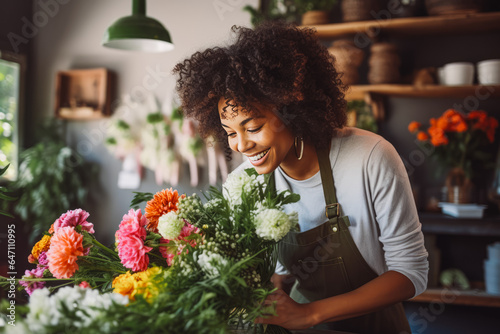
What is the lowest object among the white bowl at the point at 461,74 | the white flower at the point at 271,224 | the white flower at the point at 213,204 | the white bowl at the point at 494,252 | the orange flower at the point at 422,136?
the white bowl at the point at 494,252

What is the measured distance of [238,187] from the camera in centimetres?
107

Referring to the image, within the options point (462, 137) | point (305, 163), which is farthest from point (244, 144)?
point (462, 137)

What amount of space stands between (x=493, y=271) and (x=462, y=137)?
2.67 feet

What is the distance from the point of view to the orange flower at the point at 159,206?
3.47 feet

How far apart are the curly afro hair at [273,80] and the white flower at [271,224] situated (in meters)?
0.35

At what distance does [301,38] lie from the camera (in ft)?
4.28

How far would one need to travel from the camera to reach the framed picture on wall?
3.76 m

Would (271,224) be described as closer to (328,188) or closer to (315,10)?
(328,188)

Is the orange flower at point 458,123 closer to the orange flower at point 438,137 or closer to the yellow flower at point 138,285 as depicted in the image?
the orange flower at point 438,137

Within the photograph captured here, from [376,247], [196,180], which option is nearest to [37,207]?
[196,180]

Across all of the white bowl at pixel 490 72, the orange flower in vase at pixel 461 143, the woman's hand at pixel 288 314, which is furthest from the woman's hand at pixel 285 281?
the white bowl at pixel 490 72

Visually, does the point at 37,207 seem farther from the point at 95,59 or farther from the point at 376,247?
the point at 376,247

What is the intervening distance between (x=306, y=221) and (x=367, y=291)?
1.13 ft

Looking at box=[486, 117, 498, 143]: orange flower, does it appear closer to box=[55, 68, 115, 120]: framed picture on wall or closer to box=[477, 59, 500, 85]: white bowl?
box=[477, 59, 500, 85]: white bowl
